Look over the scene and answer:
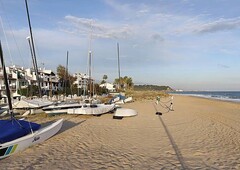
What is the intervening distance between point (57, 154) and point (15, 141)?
1463 mm

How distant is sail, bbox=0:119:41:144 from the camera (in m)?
7.56

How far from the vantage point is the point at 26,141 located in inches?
324

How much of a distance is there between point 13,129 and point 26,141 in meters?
0.63

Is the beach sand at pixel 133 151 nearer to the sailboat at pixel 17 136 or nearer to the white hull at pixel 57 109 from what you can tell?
the sailboat at pixel 17 136

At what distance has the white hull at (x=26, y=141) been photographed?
728 centimetres

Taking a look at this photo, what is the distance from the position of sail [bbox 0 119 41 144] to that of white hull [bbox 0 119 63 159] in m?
0.15

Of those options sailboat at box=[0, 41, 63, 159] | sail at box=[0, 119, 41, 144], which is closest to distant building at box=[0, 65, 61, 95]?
sailboat at box=[0, 41, 63, 159]

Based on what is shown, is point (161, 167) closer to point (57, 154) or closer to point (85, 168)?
point (85, 168)

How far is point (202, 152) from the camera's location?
8133 mm

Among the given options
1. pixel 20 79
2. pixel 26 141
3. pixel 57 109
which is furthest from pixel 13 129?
pixel 20 79

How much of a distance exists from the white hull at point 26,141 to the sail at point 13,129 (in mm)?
153

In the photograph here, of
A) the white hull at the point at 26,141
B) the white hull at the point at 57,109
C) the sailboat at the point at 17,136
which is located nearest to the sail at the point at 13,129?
the sailboat at the point at 17,136

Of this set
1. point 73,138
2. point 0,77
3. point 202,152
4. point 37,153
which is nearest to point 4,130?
point 37,153

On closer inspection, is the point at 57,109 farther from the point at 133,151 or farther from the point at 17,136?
the point at 133,151
